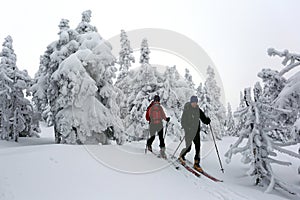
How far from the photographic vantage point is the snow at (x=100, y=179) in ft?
17.0

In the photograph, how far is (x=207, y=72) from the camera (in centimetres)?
4875

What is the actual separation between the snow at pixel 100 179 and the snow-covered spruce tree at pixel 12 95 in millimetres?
20055

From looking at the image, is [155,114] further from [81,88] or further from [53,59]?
[53,59]

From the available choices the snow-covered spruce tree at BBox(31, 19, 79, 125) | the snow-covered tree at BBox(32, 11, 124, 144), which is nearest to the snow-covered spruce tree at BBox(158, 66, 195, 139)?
the snow-covered tree at BBox(32, 11, 124, 144)

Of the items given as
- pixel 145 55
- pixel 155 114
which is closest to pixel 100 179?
pixel 155 114

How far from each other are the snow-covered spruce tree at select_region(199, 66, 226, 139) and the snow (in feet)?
81.3

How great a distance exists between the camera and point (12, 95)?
25.1 m

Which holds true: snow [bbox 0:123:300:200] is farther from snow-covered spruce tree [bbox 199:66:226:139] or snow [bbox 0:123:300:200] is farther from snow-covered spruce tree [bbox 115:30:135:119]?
snow-covered spruce tree [bbox 199:66:226:139]

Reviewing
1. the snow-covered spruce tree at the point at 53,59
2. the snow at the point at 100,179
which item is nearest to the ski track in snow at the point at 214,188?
the snow at the point at 100,179

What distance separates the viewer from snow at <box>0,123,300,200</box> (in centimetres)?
518

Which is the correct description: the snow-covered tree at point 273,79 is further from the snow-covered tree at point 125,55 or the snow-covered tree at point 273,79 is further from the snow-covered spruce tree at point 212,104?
the snow-covered tree at point 125,55

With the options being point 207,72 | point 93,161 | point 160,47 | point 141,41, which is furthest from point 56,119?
point 207,72

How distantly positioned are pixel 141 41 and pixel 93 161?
26.1 meters

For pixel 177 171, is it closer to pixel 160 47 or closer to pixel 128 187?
pixel 128 187
